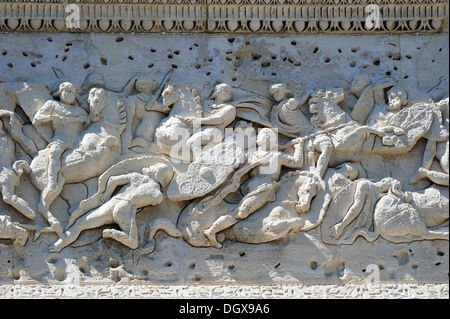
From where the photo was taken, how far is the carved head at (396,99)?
766 centimetres

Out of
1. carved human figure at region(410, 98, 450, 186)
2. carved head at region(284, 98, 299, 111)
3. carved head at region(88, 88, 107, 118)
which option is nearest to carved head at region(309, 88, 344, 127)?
carved head at region(284, 98, 299, 111)

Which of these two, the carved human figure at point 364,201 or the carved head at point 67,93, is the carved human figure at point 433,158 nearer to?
the carved human figure at point 364,201

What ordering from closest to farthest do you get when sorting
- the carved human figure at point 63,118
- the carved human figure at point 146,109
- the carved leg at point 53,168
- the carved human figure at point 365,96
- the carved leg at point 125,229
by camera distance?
the carved leg at point 125,229
the carved leg at point 53,168
the carved human figure at point 63,118
the carved human figure at point 146,109
the carved human figure at point 365,96

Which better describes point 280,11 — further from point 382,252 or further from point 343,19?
point 382,252

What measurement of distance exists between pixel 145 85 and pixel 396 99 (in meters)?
1.61

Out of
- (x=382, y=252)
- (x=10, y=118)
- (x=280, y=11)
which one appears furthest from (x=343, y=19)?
(x=10, y=118)

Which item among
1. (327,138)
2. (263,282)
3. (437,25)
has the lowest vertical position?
(263,282)

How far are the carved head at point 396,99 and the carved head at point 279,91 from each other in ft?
2.13

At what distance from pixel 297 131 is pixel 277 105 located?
225 millimetres

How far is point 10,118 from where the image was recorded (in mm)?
7547

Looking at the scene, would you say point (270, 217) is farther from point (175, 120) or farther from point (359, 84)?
point (359, 84)

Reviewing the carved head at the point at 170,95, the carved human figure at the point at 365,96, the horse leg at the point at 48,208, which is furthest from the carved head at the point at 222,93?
the horse leg at the point at 48,208

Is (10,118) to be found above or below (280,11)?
below

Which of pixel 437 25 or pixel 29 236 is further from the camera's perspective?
pixel 437 25
